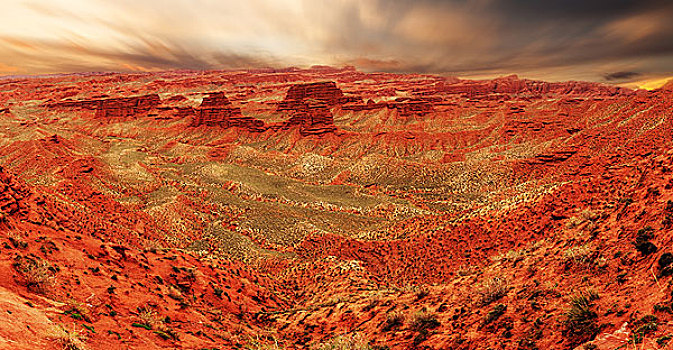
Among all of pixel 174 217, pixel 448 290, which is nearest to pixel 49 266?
pixel 448 290

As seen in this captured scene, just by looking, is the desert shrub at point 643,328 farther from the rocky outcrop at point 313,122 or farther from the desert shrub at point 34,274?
the rocky outcrop at point 313,122

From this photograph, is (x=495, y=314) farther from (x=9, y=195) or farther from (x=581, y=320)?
(x=9, y=195)

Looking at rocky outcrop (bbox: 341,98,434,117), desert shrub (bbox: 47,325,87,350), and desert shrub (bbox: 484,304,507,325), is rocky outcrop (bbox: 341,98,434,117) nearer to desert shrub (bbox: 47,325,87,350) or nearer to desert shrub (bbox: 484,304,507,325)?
desert shrub (bbox: 484,304,507,325)

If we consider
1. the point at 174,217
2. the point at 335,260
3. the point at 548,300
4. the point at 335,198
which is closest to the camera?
the point at 548,300

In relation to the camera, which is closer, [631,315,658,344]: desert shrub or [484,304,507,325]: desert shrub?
→ [631,315,658,344]: desert shrub

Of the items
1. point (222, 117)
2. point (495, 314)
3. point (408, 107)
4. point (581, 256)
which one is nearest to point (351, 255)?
point (495, 314)

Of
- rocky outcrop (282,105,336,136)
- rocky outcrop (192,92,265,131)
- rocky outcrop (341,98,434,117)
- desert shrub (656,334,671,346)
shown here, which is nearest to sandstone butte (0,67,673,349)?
desert shrub (656,334,671,346)

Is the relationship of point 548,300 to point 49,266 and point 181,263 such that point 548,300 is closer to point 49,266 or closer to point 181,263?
point 49,266
